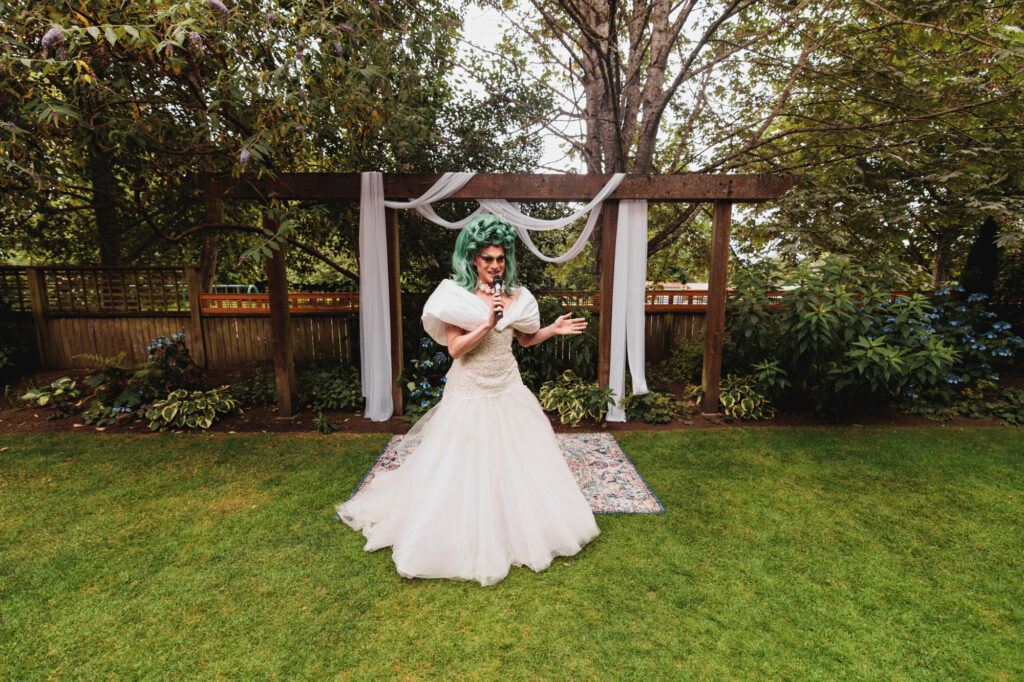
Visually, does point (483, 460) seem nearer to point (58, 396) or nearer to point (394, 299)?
point (394, 299)

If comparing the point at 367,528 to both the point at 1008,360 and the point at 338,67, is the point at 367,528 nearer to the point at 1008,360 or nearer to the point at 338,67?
the point at 338,67

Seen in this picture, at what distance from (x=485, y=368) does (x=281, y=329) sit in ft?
10.8

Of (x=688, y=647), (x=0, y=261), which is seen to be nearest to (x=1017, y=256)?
(x=688, y=647)

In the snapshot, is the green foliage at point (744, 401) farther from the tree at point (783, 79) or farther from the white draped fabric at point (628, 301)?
the tree at point (783, 79)

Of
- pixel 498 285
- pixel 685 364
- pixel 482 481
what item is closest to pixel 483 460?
pixel 482 481

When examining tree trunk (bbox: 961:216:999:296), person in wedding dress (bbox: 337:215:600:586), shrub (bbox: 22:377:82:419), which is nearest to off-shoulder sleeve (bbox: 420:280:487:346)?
person in wedding dress (bbox: 337:215:600:586)

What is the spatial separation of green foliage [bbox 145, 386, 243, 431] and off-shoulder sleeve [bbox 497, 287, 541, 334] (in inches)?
156

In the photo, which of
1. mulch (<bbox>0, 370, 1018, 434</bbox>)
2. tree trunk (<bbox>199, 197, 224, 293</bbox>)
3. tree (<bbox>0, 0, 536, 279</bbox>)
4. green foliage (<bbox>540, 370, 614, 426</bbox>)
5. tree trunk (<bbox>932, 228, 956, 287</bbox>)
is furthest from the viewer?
tree trunk (<bbox>932, 228, 956, 287</bbox>)

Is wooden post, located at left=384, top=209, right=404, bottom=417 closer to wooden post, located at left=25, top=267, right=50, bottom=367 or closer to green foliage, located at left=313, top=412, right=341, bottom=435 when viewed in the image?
green foliage, located at left=313, top=412, right=341, bottom=435

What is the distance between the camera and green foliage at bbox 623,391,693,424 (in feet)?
16.5

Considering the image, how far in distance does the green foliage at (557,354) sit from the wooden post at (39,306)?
6.48m

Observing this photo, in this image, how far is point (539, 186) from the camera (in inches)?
182

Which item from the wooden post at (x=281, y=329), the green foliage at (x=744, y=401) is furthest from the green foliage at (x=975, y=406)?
the wooden post at (x=281, y=329)

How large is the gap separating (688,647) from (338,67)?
463 cm
